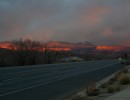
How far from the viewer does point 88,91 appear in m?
17.4

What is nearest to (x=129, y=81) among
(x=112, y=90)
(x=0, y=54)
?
(x=112, y=90)

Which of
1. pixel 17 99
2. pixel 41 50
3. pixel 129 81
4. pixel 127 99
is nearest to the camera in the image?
pixel 127 99

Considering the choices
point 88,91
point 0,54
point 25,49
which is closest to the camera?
point 88,91

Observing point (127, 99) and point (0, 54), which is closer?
point (127, 99)

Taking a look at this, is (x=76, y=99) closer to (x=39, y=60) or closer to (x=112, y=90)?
(x=112, y=90)

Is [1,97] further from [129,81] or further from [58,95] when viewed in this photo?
[129,81]

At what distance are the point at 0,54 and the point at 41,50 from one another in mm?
29474

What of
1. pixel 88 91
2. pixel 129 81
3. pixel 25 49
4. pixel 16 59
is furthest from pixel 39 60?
pixel 88 91

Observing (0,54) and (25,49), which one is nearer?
(0,54)

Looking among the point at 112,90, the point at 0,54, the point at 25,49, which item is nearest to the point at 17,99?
the point at 112,90

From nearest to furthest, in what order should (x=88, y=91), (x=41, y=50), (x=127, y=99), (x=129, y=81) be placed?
(x=127, y=99) < (x=88, y=91) < (x=129, y=81) < (x=41, y=50)

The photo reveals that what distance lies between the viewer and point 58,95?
18.8m

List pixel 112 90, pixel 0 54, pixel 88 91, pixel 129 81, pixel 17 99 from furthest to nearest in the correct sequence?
pixel 0 54 < pixel 129 81 < pixel 112 90 < pixel 88 91 < pixel 17 99

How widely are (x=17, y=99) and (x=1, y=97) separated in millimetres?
1098
